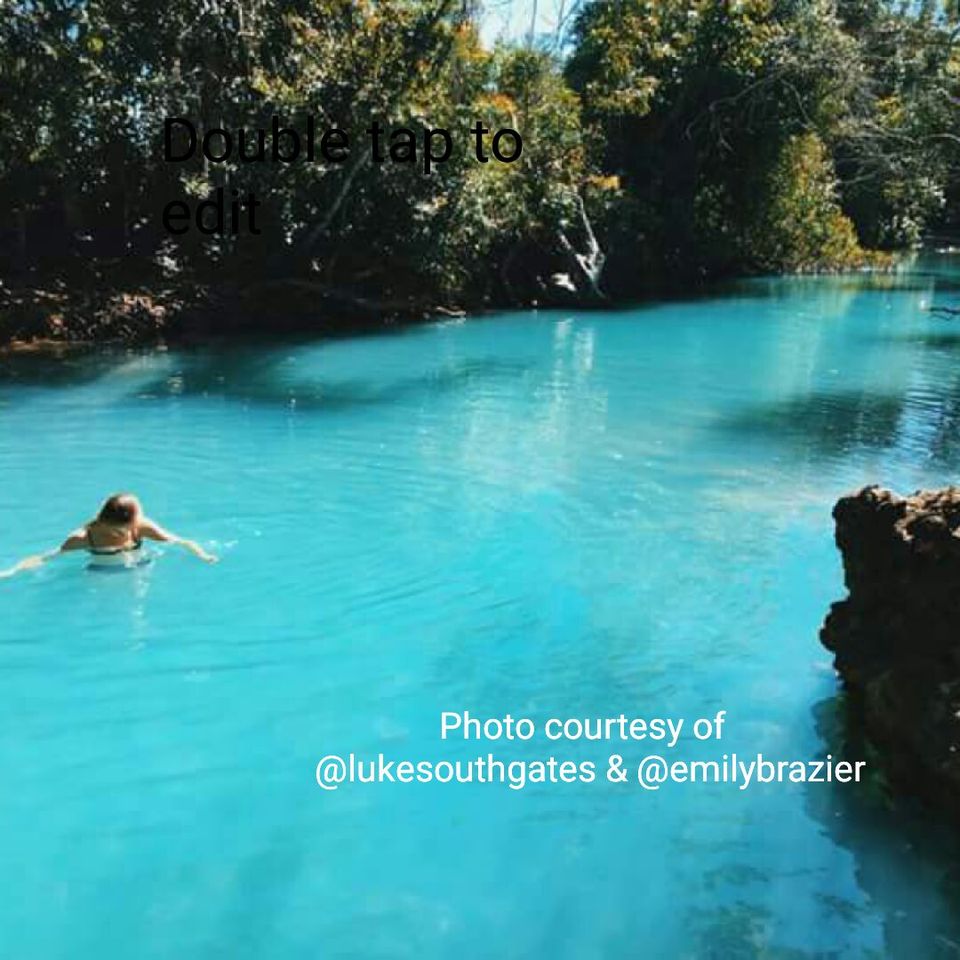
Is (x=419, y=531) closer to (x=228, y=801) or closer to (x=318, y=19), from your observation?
(x=228, y=801)

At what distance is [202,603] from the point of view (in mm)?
8234

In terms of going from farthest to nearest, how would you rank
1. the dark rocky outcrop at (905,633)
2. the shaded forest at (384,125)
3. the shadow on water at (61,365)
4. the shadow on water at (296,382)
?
the shaded forest at (384,125) → the shadow on water at (61,365) → the shadow on water at (296,382) → the dark rocky outcrop at (905,633)

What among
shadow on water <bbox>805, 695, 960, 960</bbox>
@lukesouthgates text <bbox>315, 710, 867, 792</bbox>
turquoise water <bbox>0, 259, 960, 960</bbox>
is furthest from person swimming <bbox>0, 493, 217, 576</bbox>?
shadow on water <bbox>805, 695, 960, 960</bbox>

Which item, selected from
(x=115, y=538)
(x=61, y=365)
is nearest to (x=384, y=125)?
(x=61, y=365)

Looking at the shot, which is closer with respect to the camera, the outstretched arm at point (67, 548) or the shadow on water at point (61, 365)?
the outstretched arm at point (67, 548)

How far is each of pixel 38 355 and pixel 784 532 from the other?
1572 centimetres

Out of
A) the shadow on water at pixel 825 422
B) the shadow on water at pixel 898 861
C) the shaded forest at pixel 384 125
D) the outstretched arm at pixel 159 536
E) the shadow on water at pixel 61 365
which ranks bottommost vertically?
the shadow on water at pixel 61 365

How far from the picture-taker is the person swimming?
8.47m

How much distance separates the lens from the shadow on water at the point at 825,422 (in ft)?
45.9

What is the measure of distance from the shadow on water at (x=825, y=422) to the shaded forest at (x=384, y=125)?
5881 mm

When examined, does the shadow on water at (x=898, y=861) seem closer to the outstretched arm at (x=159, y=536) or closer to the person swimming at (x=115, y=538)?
the outstretched arm at (x=159, y=536)

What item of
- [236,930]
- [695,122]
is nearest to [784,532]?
[236,930]

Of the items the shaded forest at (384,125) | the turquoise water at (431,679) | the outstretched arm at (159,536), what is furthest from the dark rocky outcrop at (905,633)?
the shaded forest at (384,125)

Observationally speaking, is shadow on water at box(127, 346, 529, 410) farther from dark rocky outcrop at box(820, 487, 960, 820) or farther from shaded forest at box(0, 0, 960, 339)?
dark rocky outcrop at box(820, 487, 960, 820)
